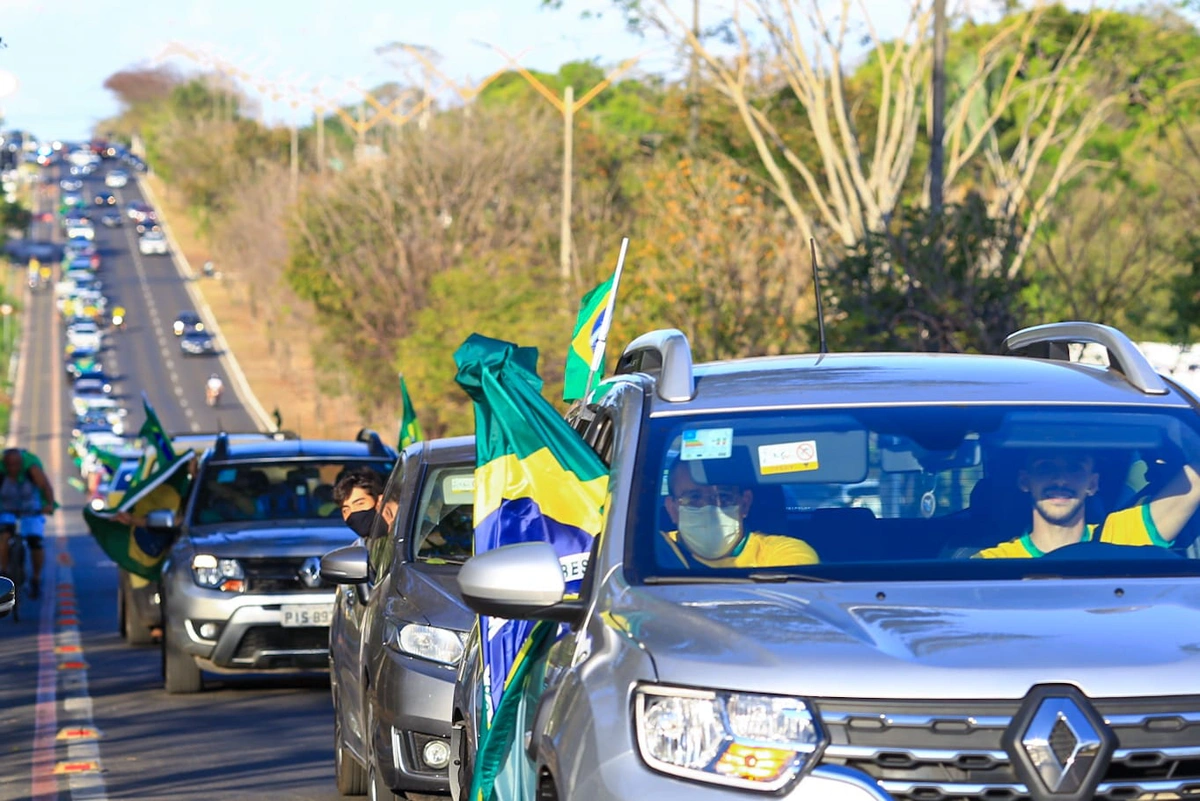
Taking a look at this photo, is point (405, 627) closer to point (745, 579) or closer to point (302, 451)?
point (745, 579)

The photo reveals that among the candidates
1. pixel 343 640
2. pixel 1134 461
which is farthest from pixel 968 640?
pixel 343 640

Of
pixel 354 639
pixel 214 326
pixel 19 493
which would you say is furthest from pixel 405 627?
pixel 214 326

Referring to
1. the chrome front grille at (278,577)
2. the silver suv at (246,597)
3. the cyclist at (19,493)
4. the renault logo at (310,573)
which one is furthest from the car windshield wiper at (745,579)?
the cyclist at (19,493)

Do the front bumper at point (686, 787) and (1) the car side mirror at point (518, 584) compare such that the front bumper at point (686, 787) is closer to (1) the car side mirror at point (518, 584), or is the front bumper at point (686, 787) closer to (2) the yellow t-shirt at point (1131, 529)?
(1) the car side mirror at point (518, 584)

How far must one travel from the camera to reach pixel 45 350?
109 metres

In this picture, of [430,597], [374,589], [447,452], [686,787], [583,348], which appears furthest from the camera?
[447,452]

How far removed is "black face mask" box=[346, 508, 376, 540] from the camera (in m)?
11.0

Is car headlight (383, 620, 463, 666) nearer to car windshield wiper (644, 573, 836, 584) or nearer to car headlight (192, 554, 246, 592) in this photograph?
car windshield wiper (644, 573, 836, 584)

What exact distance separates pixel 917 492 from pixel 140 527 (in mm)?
12392

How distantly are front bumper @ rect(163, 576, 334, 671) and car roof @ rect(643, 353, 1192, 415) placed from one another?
836cm

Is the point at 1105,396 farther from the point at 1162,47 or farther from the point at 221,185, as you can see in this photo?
the point at 221,185

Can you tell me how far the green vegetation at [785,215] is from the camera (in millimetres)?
24281

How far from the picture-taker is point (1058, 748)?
154 inches

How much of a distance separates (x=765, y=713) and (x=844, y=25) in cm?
2738
